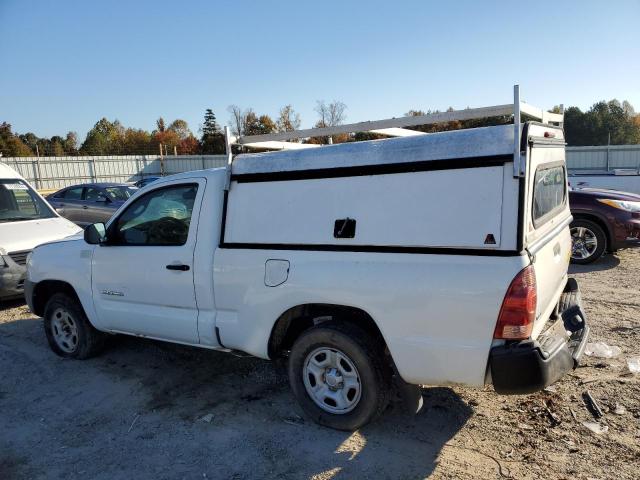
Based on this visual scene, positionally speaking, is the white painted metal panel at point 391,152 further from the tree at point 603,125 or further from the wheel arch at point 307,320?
the tree at point 603,125

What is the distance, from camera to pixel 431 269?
9.62ft

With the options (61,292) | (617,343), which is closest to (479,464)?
(617,343)

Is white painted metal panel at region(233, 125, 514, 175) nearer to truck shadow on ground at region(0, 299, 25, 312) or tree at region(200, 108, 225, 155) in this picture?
truck shadow on ground at region(0, 299, 25, 312)

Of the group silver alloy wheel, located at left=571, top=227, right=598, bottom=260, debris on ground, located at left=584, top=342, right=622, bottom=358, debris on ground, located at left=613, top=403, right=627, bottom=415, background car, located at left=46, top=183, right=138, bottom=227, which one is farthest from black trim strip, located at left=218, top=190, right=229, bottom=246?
background car, located at left=46, top=183, right=138, bottom=227

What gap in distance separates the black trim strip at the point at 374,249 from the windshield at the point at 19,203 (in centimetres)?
567

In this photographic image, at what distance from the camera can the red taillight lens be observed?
2721mm

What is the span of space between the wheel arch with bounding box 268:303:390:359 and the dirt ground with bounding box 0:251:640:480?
1.91 feet

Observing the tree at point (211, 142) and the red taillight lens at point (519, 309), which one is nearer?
the red taillight lens at point (519, 309)

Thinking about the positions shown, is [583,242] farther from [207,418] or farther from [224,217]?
[207,418]

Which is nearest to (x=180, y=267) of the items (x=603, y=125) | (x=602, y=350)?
(x=602, y=350)

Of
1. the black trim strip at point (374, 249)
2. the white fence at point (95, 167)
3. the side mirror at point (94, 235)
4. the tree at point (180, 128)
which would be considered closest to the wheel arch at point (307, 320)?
the black trim strip at point (374, 249)

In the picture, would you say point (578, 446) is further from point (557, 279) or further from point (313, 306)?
point (313, 306)

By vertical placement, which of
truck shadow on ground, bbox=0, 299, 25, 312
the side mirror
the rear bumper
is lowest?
truck shadow on ground, bbox=0, 299, 25, 312

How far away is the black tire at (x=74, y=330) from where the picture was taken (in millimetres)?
4988
